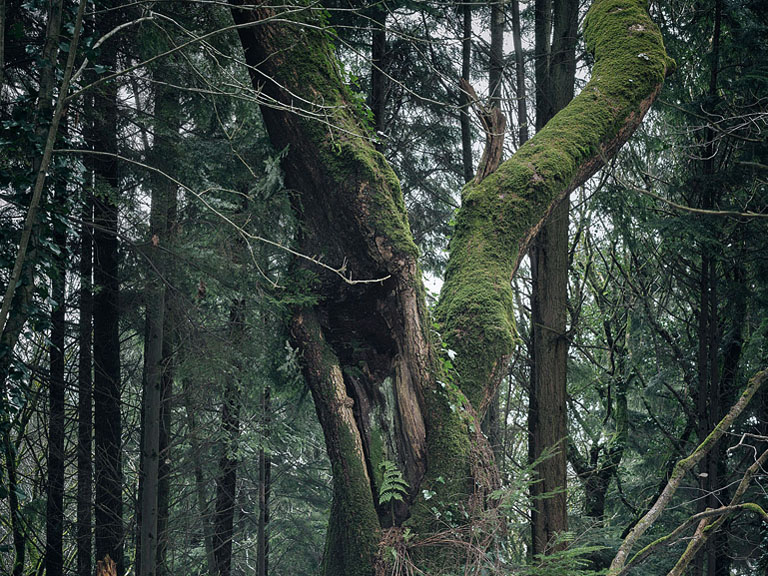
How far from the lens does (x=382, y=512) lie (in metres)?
5.34

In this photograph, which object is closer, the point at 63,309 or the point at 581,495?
the point at 63,309

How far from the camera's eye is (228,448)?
28.8ft

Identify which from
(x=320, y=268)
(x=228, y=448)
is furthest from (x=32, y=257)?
(x=228, y=448)

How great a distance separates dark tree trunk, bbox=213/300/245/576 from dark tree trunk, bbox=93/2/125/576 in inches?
42.8

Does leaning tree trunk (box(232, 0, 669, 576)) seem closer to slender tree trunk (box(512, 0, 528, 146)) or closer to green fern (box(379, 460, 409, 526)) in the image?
green fern (box(379, 460, 409, 526))

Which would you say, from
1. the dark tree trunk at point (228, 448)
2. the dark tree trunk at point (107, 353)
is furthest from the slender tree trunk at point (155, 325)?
the dark tree trunk at point (228, 448)

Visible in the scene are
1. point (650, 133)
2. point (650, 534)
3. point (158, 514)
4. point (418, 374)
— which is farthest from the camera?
point (650, 133)

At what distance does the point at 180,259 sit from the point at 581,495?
29.8 ft

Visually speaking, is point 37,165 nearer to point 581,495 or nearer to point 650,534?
point 650,534

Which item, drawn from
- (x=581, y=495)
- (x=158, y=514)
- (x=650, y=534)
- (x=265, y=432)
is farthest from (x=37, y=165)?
(x=581, y=495)

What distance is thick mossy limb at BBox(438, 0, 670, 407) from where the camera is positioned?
5.58m

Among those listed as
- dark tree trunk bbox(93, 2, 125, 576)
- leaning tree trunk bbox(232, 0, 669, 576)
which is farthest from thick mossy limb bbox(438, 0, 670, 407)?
dark tree trunk bbox(93, 2, 125, 576)

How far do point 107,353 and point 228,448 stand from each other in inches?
88.0

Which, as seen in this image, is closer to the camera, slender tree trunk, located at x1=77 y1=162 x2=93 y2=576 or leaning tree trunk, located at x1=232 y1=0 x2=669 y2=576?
leaning tree trunk, located at x1=232 y1=0 x2=669 y2=576
